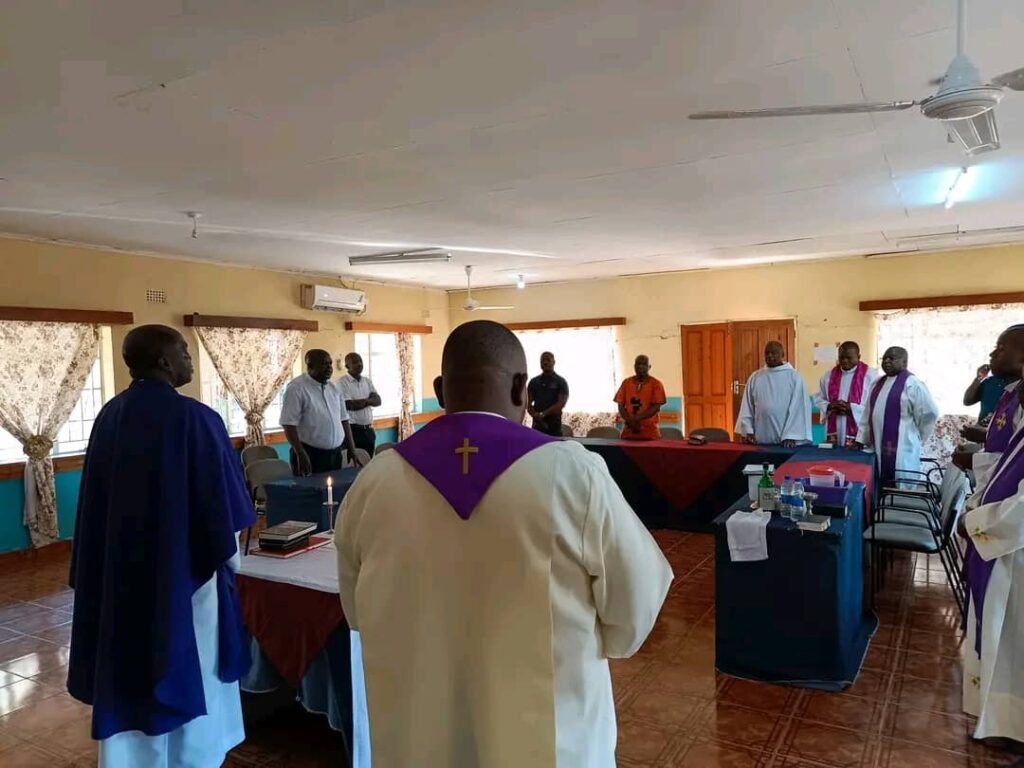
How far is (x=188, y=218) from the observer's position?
5.12 metres

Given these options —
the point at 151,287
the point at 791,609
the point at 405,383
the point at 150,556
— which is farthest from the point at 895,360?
the point at 151,287

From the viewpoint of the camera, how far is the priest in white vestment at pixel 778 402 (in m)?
5.94

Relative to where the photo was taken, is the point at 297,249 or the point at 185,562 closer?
the point at 185,562

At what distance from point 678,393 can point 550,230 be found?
389cm

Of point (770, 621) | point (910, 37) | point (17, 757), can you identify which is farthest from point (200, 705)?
point (910, 37)

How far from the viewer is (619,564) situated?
4.10 feet

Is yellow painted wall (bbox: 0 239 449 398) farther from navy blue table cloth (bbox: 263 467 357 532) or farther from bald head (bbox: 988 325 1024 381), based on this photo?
bald head (bbox: 988 325 1024 381)

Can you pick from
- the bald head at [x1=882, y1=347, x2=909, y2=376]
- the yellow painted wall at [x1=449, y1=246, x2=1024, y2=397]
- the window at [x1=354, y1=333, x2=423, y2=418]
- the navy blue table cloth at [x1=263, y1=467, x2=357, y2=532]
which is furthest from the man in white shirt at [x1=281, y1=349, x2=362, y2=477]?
the yellow painted wall at [x1=449, y1=246, x2=1024, y2=397]

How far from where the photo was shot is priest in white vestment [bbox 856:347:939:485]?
17.4 ft

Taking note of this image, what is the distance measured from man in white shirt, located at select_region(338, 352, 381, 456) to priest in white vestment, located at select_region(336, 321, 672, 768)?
5.55m

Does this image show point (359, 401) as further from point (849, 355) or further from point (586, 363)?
point (849, 355)

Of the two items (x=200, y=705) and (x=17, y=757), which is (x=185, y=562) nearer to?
(x=200, y=705)

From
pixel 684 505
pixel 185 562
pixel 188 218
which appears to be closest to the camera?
pixel 185 562

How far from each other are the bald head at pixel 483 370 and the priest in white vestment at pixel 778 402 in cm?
501
